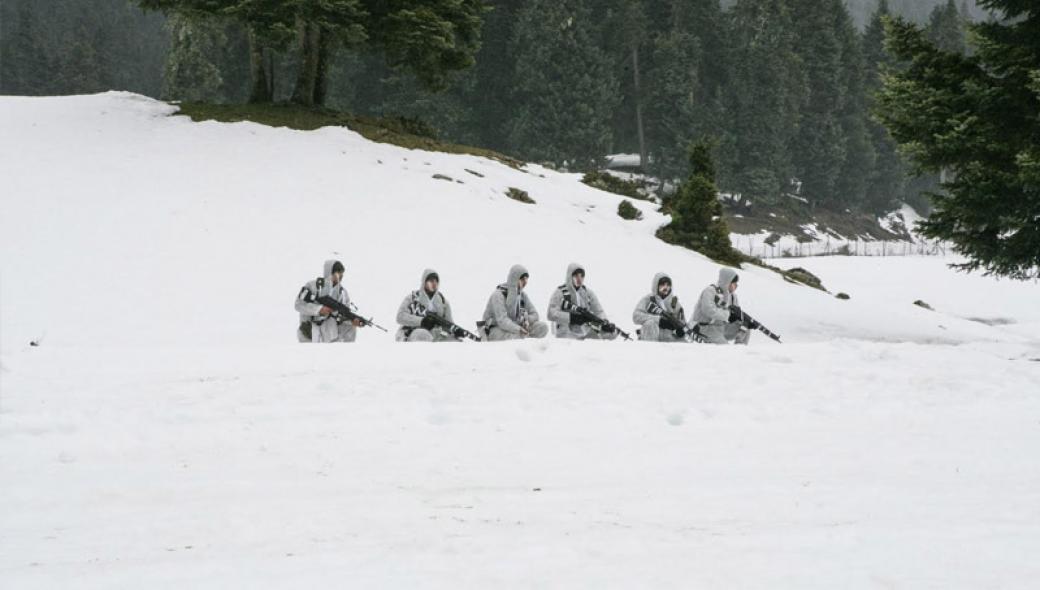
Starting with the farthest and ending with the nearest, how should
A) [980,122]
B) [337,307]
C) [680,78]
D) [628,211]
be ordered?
[680,78] → [628,211] → [980,122] → [337,307]

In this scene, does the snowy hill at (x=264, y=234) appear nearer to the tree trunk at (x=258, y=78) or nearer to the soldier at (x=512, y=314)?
the tree trunk at (x=258, y=78)

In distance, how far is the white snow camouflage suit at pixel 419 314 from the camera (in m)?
12.7

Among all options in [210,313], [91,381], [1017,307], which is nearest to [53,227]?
[210,313]

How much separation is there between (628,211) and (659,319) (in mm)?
12657

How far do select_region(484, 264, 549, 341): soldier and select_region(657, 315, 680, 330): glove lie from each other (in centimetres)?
203

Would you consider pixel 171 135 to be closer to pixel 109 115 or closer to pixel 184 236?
pixel 109 115

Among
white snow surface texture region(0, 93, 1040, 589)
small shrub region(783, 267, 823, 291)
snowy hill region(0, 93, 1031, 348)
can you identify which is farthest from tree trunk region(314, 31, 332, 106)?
small shrub region(783, 267, 823, 291)

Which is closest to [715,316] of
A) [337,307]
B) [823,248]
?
[337,307]

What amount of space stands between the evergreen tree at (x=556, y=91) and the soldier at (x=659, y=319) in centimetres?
3948

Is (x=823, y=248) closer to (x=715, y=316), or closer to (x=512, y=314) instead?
(x=715, y=316)

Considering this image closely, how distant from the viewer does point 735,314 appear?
49.0ft

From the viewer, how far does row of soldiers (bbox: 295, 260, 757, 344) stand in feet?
41.8

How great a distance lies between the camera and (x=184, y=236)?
18828 mm

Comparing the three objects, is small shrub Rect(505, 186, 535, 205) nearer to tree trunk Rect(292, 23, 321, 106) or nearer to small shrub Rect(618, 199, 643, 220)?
small shrub Rect(618, 199, 643, 220)
